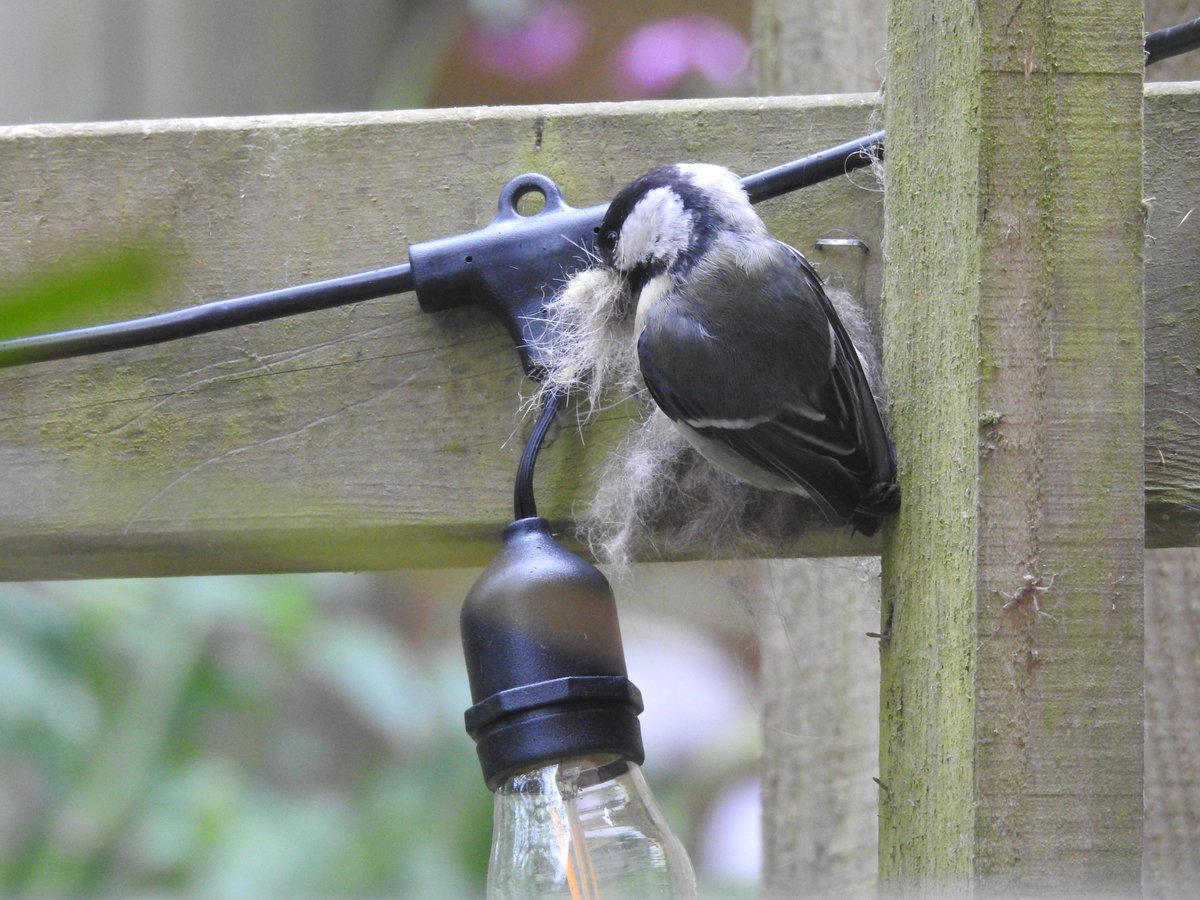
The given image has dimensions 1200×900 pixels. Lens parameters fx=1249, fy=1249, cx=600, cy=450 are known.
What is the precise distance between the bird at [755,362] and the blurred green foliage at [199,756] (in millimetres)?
1317

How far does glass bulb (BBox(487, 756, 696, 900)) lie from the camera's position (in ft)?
2.66

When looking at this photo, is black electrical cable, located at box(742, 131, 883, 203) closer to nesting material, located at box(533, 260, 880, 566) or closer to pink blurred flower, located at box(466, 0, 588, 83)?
nesting material, located at box(533, 260, 880, 566)

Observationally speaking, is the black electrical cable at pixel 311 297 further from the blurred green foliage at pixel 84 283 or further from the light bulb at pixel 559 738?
the blurred green foliage at pixel 84 283

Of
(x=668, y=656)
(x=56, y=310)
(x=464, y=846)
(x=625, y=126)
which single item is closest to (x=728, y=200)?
(x=625, y=126)

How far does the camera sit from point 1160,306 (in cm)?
93

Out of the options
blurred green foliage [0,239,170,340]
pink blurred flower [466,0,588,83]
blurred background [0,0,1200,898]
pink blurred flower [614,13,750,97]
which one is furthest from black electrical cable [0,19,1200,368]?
pink blurred flower [466,0,588,83]

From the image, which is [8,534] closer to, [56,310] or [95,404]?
[95,404]

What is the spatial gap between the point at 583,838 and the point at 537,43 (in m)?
2.67

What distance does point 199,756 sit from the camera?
260 cm

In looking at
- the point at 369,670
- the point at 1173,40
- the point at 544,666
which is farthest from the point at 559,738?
the point at 369,670

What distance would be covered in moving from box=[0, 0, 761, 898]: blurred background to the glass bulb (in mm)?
205

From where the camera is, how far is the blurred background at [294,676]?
84.2 inches

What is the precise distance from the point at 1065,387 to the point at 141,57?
3.67m

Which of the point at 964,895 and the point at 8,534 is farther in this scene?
the point at 8,534
